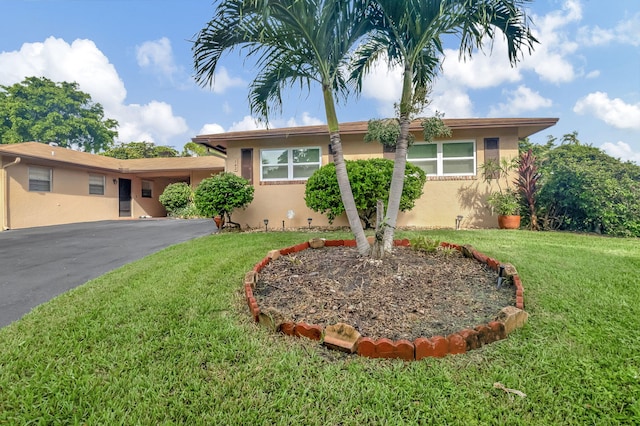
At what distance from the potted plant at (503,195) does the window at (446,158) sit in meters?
0.49

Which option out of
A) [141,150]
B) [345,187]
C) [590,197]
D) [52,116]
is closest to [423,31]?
[345,187]

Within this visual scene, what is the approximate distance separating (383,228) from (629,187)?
8.38m

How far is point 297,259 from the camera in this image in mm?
4520

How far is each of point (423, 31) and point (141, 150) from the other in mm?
32037

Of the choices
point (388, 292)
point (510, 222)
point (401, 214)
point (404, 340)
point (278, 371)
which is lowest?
point (278, 371)

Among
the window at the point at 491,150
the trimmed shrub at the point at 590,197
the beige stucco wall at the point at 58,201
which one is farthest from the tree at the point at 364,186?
the beige stucco wall at the point at 58,201

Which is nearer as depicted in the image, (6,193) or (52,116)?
(6,193)

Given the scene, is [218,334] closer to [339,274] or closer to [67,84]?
[339,274]

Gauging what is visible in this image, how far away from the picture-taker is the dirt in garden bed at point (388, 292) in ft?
9.32

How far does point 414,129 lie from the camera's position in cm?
913

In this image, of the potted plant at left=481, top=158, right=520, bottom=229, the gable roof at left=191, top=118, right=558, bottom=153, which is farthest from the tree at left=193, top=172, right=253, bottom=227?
the potted plant at left=481, top=158, right=520, bottom=229

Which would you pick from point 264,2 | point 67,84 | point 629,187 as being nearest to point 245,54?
point 264,2

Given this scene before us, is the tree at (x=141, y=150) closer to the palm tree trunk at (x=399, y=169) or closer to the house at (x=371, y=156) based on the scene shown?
the house at (x=371, y=156)

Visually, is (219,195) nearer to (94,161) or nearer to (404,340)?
(404,340)
